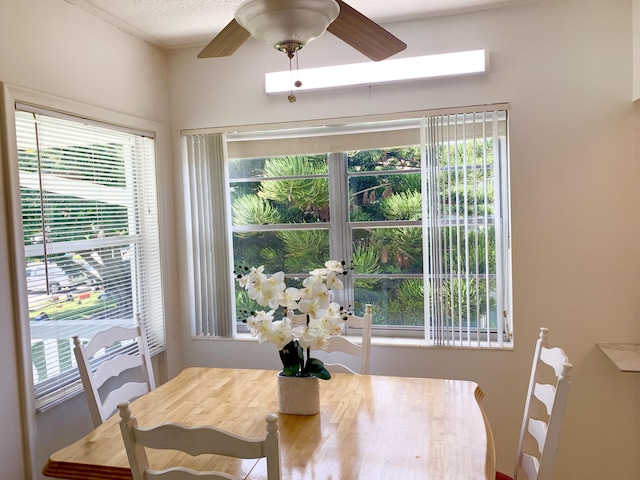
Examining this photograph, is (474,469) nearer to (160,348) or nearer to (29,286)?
(29,286)

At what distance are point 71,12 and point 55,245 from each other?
109cm

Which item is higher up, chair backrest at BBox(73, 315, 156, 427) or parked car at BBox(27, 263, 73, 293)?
parked car at BBox(27, 263, 73, 293)

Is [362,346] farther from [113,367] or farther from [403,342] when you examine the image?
[113,367]

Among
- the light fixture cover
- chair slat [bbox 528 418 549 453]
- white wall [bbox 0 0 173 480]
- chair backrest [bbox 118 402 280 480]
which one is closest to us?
chair backrest [bbox 118 402 280 480]

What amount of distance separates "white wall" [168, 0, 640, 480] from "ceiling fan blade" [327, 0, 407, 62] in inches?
40.6

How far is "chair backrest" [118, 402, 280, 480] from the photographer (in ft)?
3.50

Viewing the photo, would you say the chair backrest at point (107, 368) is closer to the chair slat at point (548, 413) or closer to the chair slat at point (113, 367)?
the chair slat at point (113, 367)

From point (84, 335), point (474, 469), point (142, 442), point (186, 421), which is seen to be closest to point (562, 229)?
point (474, 469)

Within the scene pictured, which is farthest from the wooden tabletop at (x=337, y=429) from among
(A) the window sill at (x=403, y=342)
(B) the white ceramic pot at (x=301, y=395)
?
(A) the window sill at (x=403, y=342)

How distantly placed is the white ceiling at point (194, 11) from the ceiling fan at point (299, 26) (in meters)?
0.85

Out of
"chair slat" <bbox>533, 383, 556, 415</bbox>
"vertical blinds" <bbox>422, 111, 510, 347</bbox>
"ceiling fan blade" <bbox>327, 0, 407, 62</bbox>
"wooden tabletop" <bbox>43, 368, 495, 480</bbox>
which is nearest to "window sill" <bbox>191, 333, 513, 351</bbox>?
"vertical blinds" <bbox>422, 111, 510, 347</bbox>

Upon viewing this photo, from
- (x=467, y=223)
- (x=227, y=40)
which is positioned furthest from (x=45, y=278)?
(x=467, y=223)

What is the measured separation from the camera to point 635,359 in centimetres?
220

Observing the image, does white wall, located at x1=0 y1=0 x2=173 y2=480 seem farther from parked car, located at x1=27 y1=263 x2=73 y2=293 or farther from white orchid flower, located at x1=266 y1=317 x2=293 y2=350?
white orchid flower, located at x1=266 y1=317 x2=293 y2=350
